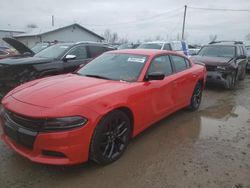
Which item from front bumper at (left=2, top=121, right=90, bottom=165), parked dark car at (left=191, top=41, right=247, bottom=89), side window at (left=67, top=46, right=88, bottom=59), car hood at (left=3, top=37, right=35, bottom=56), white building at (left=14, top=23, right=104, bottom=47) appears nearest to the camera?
front bumper at (left=2, top=121, right=90, bottom=165)

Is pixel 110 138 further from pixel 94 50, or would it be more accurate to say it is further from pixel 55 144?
pixel 94 50

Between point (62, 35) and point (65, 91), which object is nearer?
point (65, 91)

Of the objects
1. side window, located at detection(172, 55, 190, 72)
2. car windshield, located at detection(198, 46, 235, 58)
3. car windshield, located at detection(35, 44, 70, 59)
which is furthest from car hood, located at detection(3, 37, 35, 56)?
car windshield, located at detection(198, 46, 235, 58)

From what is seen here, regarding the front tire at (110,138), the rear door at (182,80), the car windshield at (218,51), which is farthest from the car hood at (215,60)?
the front tire at (110,138)

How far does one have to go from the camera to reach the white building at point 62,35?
3197 centimetres

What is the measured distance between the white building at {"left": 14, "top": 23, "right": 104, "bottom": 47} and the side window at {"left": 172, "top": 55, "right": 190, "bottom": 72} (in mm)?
28924

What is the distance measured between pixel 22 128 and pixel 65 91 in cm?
73

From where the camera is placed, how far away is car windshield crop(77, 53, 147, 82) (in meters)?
4.09

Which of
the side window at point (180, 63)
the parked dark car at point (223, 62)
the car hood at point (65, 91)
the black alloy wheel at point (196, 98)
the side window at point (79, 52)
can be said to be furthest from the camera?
the parked dark car at point (223, 62)

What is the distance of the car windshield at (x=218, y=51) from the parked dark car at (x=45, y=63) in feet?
14.6

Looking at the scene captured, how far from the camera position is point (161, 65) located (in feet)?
15.3

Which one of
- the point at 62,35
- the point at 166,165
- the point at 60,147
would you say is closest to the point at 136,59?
the point at 166,165

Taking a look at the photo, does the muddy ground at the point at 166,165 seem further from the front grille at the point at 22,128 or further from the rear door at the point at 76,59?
the rear door at the point at 76,59

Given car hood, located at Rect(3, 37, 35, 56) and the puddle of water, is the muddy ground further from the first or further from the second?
car hood, located at Rect(3, 37, 35, 56)
